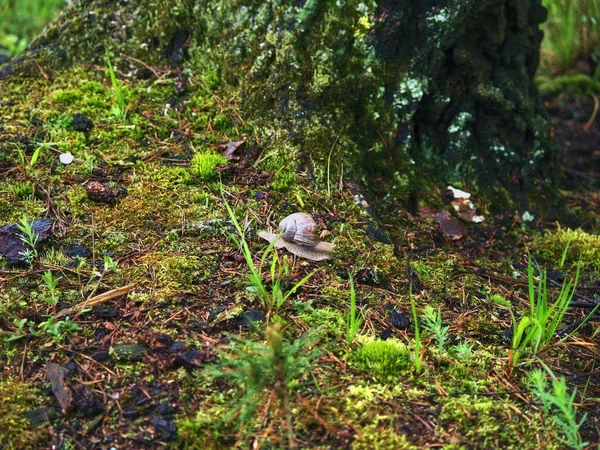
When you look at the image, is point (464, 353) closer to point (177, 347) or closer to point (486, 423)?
point (486, 423)

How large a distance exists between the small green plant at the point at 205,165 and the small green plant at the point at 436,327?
1260mm

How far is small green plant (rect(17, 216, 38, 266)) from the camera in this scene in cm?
257

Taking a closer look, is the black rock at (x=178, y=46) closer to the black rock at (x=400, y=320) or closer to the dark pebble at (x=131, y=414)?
the black rock at (x=400, y=320)

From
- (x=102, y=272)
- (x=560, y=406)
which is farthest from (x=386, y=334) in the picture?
(x=102, y=272)

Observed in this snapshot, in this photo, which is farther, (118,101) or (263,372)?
(118,101)

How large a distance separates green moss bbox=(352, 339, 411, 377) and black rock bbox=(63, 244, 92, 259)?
1.24 m

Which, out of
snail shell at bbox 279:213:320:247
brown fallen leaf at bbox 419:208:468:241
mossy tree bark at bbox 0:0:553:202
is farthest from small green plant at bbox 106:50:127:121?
brown fallen leaf at bbox 419:208:468:241

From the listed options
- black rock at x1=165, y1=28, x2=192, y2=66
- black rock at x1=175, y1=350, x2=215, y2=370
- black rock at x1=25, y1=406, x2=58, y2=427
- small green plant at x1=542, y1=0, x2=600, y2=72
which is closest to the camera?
black rock at x1=25, y1=406, x2=58, y2=427

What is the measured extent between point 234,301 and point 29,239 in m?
0.95

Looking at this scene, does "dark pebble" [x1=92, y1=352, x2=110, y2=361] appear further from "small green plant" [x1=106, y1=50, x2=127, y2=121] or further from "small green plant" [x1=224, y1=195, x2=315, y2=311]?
"small green plant" [x1=106, y1=50, x2=127, y2=121]

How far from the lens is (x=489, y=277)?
3.05 metres

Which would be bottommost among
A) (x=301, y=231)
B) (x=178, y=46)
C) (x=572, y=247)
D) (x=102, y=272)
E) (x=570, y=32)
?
(x=102, y=272)

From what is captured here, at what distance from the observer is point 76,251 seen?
269cm

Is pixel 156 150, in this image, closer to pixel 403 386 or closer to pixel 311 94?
pixel 311 94
